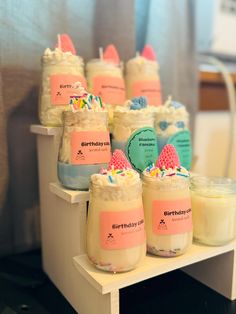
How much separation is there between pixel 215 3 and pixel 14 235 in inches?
39.0

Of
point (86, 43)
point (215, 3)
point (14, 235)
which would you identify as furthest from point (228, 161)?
point (14, 235)

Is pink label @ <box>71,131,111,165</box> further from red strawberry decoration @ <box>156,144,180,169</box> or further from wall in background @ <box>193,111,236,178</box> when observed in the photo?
wall in background @ <box>193,111,236,178</box>

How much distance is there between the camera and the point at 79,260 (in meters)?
0.58

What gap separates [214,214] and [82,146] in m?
0.26

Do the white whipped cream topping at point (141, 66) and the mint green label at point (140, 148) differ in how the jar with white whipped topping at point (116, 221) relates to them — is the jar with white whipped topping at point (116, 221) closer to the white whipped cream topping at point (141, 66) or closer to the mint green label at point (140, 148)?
the mint green label at point (140, 148)

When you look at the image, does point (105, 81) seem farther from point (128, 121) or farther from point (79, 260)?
point (79, 260)

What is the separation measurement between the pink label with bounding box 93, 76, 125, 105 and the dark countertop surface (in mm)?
393

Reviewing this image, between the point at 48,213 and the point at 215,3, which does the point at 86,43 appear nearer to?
the point at 48,213

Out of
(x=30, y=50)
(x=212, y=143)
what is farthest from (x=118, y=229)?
(x=212, y=143)

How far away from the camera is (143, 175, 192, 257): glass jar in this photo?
553 mm

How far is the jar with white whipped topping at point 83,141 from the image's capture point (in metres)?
0.58

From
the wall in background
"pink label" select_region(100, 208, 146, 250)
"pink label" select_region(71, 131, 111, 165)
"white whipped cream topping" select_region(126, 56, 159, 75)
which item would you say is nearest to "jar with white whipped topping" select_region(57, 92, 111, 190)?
"pink label" select_region(71, 131, 111, 165)

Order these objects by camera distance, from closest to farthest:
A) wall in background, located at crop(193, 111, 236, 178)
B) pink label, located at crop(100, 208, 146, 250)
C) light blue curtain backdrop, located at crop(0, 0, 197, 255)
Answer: pink label, located at crop(100, 208, 146, 250) → light blue curtain backdrop, located at crop(0, 0, 197, 255) → wall in background, located at crop(193, 111, 236, 178)

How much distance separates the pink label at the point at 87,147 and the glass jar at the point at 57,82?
103 millimetres
